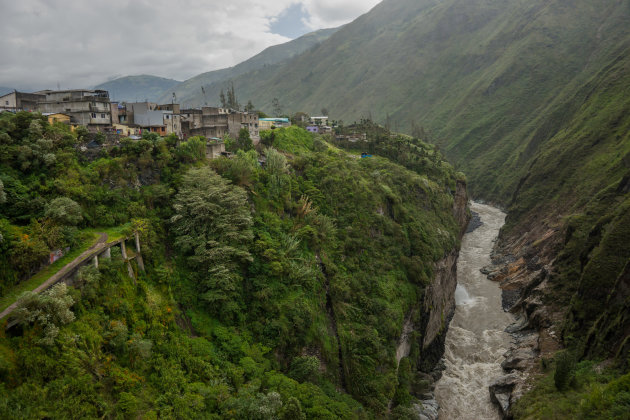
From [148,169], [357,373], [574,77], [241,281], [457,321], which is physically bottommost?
[457,321]

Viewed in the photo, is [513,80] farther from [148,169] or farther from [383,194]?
[148,169]

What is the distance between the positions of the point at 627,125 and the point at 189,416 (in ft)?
358

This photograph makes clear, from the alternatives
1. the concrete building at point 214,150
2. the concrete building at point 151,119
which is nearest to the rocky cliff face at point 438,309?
the concrete building at point 214,150

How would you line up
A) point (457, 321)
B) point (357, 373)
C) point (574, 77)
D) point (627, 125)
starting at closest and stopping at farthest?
point (357, 373), point (457, 321), point (627, 125), point (574, 77)

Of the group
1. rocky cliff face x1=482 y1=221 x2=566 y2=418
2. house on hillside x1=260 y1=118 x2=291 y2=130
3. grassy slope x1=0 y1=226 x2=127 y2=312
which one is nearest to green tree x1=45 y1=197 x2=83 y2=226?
grassy slope x1=0 y1=226 x2=127 y2=312

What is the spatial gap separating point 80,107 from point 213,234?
2958 centimetres

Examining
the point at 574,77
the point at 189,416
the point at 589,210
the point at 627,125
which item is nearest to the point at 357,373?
the point at 189,416

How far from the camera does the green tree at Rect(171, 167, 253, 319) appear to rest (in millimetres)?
26297

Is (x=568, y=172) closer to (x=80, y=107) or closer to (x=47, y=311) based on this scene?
(x=80, y=107)

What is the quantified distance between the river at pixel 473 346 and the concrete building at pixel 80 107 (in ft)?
176

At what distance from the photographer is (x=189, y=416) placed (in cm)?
1834

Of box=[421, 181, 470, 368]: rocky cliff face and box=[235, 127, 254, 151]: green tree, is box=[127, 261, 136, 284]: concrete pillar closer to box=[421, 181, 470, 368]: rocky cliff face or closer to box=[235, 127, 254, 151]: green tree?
box=[235, 127, 254, 151]: green tree

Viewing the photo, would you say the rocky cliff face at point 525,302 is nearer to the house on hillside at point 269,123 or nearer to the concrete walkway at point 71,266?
the concrete walkway at point 71,266

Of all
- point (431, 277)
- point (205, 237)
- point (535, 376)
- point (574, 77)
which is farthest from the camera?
point (574, 77)
